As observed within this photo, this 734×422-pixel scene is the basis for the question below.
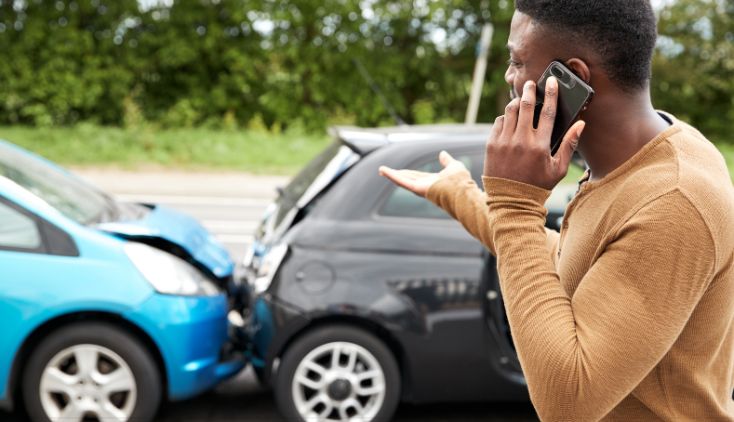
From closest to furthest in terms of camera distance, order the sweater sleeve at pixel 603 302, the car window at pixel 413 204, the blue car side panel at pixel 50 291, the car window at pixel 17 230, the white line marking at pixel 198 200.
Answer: the sweater sleeve at pixel 603 302 < the blue car side panel at pixel 50 291 < the car window at pixel 17 230 < the car window at pixel 413 204 < the white line marking at pixel 198 200

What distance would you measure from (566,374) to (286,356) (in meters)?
2.72

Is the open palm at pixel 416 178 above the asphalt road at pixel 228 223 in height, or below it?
above

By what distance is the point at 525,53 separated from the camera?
134 cm

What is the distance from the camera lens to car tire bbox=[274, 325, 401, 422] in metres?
3.79

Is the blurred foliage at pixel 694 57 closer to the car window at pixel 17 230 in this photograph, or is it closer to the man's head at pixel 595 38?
the car window at pixel 17 230

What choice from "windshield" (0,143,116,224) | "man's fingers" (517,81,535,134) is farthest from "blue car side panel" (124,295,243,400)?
"man's fingers" (517,81,535,134)

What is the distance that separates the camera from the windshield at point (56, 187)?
414 cm

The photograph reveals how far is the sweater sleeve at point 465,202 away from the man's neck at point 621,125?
1.81 ft

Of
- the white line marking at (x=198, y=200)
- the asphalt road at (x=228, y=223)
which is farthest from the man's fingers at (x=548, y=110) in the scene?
the white line marking at (x=198, y=200)

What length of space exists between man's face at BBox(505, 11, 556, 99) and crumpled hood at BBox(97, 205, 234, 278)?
306cm

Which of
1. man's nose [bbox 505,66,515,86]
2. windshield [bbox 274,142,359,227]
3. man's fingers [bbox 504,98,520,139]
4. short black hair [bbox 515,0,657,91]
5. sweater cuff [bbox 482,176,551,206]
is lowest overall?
windshield [bbox 274,142,359,227]

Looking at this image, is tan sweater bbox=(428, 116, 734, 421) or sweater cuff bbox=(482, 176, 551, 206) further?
sweater cuff bbox=(482, 176, 551, 206)

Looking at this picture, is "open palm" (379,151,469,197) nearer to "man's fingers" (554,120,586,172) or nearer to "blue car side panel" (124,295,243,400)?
"man's fingers" (554,120,586,172)

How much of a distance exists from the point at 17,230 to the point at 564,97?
3110 millimetres
